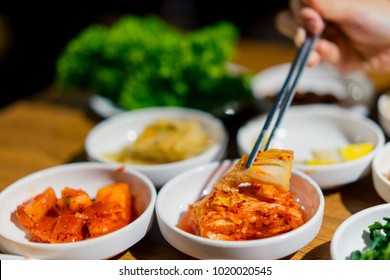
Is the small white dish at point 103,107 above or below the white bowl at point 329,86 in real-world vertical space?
below

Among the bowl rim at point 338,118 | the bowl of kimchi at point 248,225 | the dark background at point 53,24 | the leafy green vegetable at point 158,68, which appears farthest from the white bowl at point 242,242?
the dark background at point 53,24

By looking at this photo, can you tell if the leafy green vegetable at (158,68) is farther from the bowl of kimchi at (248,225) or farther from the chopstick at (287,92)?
the bowl of kimchi at (248,225)

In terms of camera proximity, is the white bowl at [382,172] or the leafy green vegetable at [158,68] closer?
the white bowl at [382,172]

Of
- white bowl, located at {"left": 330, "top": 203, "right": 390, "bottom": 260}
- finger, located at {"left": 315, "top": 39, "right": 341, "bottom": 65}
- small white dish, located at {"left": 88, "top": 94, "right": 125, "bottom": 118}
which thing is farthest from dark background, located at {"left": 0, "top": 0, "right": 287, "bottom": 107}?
white bowl, located at {"left": 330, "top": 203, "right": 390, "bottom": 260}

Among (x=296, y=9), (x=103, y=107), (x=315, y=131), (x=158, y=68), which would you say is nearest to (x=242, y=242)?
(x=315, y=131)

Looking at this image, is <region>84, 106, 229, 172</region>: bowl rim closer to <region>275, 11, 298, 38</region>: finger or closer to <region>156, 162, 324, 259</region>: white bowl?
<region>156, 162, 324, 259</region>: white bowl

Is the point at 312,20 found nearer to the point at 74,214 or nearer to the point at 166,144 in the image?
the point at 166,144
